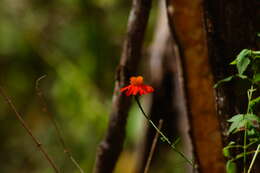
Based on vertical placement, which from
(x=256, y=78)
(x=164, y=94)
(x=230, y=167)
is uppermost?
(x=256, y=78)

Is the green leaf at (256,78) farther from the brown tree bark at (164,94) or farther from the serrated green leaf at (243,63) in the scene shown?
the brown tree bark at (164,94)

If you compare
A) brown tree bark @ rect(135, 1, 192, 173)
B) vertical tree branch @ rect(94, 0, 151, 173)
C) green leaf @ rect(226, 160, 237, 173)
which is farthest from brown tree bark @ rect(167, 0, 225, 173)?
brown tree bark @ rect(135, 1, 192, 173)

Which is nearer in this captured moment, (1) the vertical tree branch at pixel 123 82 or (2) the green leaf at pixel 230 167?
(2) the green leaf at pixel 230 167

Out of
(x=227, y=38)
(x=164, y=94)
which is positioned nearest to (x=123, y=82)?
(x=227, y=38)

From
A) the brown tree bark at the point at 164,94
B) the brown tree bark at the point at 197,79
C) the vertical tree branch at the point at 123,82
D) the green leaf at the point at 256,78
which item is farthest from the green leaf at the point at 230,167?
the brown tree bark at the point at 164,94

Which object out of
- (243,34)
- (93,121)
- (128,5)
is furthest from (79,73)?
(243,34)

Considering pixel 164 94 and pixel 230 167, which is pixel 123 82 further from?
pixel 164 94

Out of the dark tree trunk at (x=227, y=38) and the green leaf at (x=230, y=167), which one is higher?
the dark tree trunk at (x=227, y=38)
